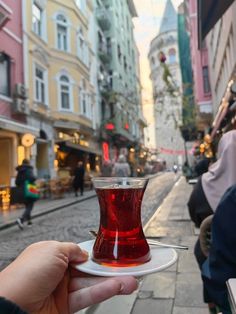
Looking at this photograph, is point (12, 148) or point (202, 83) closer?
point (12, 148)

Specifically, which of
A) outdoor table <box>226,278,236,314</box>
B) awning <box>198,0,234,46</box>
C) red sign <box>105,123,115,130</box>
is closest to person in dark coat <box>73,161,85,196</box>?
awning <box>198,0,234,46</box>

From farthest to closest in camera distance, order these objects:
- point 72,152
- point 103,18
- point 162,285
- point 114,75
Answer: point 114,75
point 103,18
point 72,152
point 162,285

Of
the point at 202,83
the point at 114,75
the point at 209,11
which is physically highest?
the point at 114,75

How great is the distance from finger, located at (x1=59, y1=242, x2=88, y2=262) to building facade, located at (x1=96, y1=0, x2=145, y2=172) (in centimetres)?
2467

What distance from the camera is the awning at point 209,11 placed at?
251 inches

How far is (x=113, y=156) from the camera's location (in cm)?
3422

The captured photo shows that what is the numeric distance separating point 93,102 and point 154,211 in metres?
18.2

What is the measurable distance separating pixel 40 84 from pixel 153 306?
56.5 ft

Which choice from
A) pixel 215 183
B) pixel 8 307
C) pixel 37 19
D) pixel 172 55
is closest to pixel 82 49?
pixel 37 19

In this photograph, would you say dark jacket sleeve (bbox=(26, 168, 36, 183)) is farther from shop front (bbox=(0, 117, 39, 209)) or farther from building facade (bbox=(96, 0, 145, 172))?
building facade (bbox=(96, 0, 145, 172))

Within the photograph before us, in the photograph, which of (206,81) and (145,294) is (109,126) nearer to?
(206,81)

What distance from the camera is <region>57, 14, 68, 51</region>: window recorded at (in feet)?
71.0

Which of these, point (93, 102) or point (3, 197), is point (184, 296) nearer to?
point (3, 197)

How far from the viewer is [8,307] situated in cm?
83
